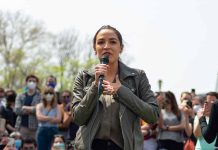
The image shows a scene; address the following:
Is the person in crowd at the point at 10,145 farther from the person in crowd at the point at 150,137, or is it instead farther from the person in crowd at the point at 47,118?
the person in crowd at the point at 150,137

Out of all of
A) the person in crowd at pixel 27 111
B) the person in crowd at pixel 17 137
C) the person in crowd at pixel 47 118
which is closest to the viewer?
the person in crowd at pixel 17 137

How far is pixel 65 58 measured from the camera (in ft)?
220

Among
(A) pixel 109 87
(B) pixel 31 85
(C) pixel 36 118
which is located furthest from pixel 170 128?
(A) pixel 109 87

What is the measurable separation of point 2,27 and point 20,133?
1743 inches

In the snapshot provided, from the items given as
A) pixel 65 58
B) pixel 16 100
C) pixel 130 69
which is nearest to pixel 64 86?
pixel 65 58

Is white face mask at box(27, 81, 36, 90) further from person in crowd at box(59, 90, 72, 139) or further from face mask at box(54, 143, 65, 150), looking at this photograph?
face mask at box(54, 143, 65, 150)

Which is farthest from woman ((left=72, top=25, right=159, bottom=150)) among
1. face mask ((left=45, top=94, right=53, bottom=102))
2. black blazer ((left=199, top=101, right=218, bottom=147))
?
face mask ((left=45, top=94, right=53, bottom=102))

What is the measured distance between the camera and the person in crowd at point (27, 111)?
14664 mm

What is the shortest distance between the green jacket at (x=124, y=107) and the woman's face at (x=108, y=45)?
197 mm

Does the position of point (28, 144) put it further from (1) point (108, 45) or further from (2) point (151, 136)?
(1) point (108, 45)

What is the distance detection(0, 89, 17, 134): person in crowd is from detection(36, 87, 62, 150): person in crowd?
1057 mm

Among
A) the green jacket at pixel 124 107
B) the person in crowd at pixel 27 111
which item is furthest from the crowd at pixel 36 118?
the green jacket at pixel 124 107

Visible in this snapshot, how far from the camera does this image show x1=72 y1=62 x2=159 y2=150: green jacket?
18.4 feet

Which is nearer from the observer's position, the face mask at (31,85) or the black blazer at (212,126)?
the black blazer at (212,126)
